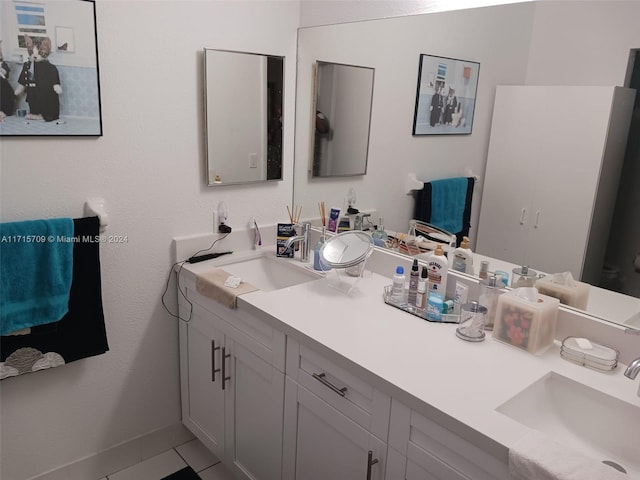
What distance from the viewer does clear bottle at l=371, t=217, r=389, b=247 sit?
211 cm

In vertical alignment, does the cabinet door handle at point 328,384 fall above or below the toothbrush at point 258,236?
below

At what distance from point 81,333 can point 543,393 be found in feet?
5.19

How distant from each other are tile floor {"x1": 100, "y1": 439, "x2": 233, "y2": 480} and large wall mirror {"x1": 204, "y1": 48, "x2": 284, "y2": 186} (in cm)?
124

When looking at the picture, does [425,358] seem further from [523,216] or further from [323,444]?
[523,216]

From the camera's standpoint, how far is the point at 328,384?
146 centimetres

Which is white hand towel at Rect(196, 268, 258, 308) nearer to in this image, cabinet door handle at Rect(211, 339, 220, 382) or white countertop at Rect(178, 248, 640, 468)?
white countertop at Rect(178, 248, 640, 468)

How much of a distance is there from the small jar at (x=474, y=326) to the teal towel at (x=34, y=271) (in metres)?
1.34

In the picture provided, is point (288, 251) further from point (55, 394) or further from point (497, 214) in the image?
point (55, 394)

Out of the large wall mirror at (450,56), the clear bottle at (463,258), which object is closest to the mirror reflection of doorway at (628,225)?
the large wall mirror at (450,56)

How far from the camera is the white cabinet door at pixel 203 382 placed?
6.54 ft

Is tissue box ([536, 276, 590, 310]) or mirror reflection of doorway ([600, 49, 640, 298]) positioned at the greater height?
mirror reflection of doorway ([600, 49, 640, 298])

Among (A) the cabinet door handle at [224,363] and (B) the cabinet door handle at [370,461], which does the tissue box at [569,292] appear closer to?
(B) the cabinet door handle at [370,461]

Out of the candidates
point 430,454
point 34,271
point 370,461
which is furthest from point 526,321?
point 34,271

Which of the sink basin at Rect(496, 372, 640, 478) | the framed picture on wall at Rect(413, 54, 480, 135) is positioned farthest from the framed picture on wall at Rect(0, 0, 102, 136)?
the sink basin at Rect(496, 372, 640, 478)
